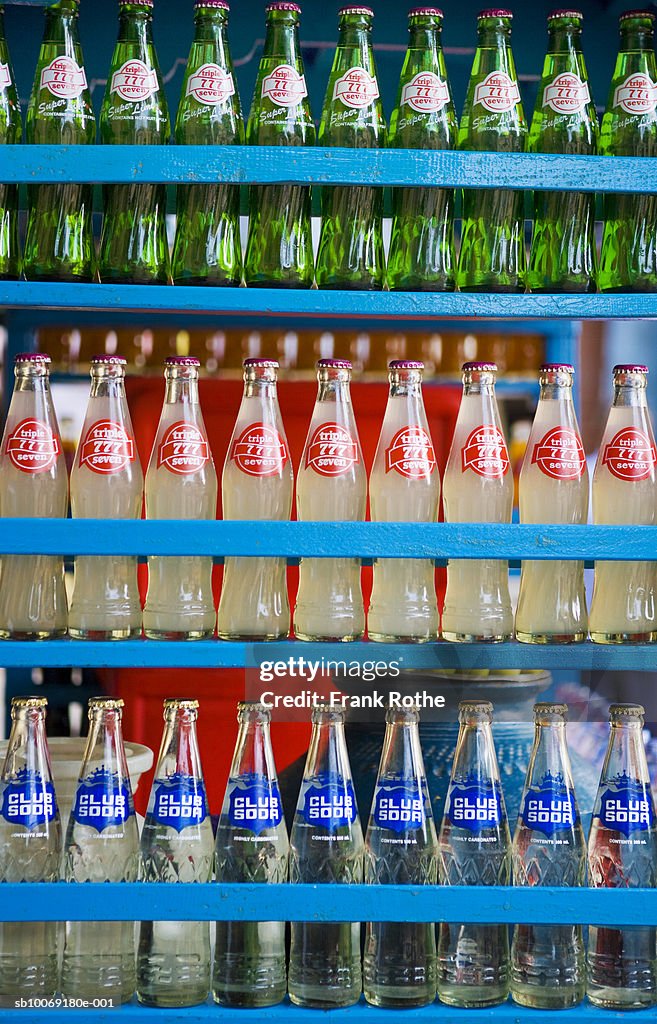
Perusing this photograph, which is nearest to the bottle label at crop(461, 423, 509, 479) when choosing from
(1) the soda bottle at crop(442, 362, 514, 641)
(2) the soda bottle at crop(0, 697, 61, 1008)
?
(1) the soda bottle at crop(442, 362, 514, 641)

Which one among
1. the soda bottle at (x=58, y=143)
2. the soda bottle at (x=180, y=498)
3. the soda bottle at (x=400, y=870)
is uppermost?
the soda bottle at (x=58, y=143)

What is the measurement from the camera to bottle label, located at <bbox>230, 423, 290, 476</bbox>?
157 centimetres

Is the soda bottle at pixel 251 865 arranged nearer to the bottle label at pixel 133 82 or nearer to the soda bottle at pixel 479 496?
the soda bottle at pixel 479 496

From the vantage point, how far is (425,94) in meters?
1.60

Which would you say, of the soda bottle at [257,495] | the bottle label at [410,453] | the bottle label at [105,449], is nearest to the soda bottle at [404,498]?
the bottle label at [410,453]

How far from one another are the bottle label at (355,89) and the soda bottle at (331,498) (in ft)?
1.20

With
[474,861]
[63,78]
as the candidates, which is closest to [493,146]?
[63,78]

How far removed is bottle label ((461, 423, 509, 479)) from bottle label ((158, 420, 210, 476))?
37 centimetres

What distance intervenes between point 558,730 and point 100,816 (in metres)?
0.62

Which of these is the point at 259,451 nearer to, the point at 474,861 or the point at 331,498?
the point at 331,498

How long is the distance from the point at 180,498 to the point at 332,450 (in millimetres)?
221

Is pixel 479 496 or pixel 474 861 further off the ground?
pixel 479 496

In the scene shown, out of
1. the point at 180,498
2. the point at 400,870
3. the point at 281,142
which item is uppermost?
the point at 281,142

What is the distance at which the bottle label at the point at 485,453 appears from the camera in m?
1.58
